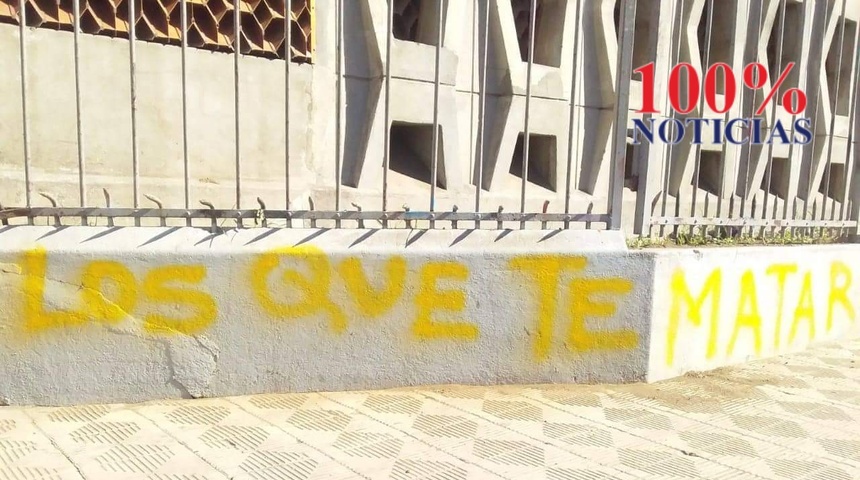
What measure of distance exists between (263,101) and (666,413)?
15.7 feet

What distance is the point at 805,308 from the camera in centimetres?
512

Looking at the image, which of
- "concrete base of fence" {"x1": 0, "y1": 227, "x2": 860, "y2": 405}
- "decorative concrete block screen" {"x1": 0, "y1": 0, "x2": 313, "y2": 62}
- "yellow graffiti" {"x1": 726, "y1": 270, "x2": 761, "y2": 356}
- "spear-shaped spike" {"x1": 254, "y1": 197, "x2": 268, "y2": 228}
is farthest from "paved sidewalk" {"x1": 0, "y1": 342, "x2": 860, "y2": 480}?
"decorative concrete block screen" {"x1": 0, "y1": 0, "x2": 313, "y2": 62}

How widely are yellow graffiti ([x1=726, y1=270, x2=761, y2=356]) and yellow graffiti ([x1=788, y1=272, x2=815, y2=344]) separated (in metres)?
0.58

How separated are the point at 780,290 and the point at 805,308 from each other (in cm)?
49

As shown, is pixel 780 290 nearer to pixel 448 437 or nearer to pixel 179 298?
pixel 448 437

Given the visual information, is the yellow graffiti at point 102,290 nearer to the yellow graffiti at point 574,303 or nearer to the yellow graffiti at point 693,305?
the yellow graffiti at point 574,303

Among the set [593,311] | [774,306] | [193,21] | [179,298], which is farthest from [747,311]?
[193,21]

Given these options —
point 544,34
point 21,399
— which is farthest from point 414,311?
point 544,34

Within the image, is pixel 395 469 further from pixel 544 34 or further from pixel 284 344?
pixel 544 34

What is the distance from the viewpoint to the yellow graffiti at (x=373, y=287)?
3471mm

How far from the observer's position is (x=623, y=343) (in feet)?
12.9

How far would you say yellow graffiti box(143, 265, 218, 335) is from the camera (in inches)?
127

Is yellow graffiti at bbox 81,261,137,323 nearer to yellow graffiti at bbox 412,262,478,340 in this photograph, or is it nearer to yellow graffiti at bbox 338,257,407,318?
yellow graffiti at bbox 338,257,407,318

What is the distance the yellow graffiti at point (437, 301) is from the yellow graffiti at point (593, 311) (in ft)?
2.28
